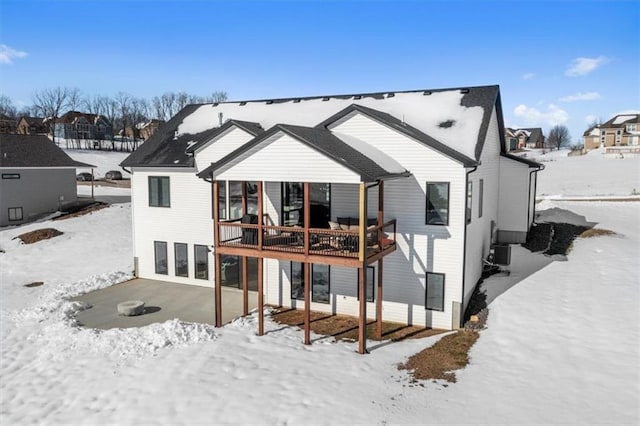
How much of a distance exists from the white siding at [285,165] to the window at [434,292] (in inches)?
183

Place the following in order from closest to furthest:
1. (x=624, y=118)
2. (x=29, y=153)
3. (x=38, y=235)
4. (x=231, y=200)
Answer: (x=231, y=200) → (x=38, y=235) → (x=29, y=153) → (x=624, y=118)

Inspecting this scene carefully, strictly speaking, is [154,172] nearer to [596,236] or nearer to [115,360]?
[115,360]

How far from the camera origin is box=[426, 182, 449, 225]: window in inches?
570

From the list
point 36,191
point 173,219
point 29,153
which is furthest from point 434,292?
point 29,153

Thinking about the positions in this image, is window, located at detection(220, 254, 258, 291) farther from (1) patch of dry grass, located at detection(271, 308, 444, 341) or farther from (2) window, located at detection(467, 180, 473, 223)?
(2) window, located at detection(467, 180, 473, 223)

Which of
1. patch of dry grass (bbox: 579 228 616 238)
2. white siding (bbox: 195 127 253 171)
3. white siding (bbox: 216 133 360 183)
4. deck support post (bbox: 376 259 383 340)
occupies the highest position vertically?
white siding (bbox: 195 127 253 171)

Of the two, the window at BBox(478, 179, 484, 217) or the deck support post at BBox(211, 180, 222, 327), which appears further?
the window at BBox(478, 179, 484, 217)

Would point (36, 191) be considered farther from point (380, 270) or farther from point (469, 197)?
point (469, 197)

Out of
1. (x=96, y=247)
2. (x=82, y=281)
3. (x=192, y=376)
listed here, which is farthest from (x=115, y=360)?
(x=96, y=247)

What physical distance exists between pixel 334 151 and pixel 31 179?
→ 29610 mm

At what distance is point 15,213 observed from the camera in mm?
32812

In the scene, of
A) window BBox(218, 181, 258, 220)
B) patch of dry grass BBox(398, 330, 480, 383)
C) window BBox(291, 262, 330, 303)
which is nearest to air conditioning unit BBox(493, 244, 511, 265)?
patch of dry grass BBox(398, 330, 480, 383)

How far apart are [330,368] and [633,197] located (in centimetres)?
3369

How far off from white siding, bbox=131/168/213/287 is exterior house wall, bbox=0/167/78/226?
17270 mm
